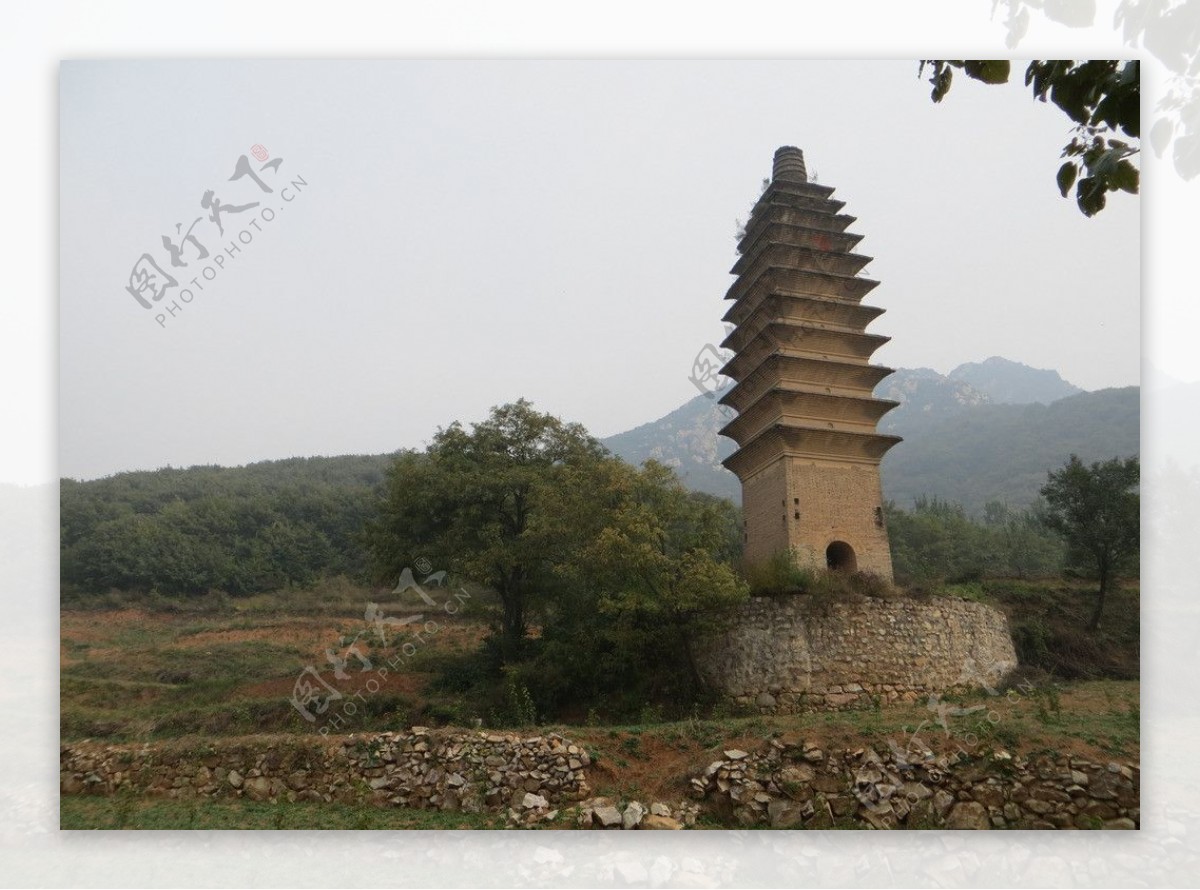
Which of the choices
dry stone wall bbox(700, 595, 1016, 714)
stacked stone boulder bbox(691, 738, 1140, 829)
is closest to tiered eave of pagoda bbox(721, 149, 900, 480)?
dry stone wall bbox(700, 595, 1016, 714)

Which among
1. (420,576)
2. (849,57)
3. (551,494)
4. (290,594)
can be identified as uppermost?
(849,57)

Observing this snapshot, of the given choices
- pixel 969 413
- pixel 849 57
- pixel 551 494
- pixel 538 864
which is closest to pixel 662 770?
pixel 538 864

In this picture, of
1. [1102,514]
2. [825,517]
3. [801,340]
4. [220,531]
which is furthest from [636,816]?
[220,531]

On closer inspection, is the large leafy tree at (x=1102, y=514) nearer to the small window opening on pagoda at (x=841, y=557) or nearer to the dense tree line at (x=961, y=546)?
the small window opening on pagoda at (x=841, y=557)

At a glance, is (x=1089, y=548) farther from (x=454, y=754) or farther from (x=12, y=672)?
(x=12, y=672)

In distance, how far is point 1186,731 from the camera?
361 inches

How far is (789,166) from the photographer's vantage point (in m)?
16.4

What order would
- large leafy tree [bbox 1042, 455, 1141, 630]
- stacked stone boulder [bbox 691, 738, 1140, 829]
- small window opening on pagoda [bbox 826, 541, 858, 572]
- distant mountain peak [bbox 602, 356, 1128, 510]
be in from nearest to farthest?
stacked stone boulder [bbox 691, 738, 1140, 829]
small window opening on pagoda [bbox 826, 541, 858, 572]
large leafy tree [bbox 1042, 455, 1141, 630]
distant mountain peak [bbox 602, 356, 1128, 510]

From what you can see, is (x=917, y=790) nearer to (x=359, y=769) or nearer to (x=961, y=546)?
(x=359, y=769)

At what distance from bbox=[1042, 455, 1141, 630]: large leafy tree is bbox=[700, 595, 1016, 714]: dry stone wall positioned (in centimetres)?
489

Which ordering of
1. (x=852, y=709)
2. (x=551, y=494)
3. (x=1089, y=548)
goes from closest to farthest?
(x=852, y=709) < (x=551, y=494) < (x=1089, y=548)

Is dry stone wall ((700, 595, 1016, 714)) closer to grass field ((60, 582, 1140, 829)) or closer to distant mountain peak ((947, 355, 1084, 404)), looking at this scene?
grass field ((60, 582, 1140, 829))

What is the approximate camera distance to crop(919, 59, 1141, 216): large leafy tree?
353cm

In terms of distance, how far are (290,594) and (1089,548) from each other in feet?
68.4
